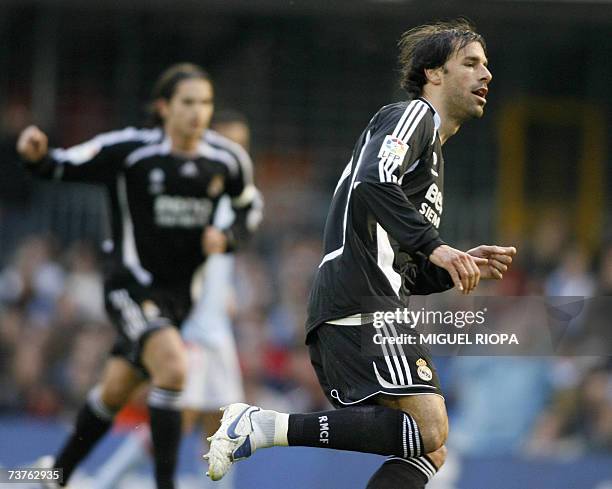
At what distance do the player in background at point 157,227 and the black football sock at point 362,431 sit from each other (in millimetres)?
2047

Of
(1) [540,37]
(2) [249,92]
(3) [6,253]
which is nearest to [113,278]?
(3) [6,253]

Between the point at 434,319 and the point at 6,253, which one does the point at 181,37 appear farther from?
the point at 434,319

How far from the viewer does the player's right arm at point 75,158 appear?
22.6 ft

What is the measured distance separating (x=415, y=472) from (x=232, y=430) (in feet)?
2.46

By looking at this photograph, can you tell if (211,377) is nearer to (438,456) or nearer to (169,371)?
(169,371)

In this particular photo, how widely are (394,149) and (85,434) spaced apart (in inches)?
119

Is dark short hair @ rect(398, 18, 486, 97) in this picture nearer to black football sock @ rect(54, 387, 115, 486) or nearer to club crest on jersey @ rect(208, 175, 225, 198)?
club crest on jersey @ rect(208, 175, 225, 198)

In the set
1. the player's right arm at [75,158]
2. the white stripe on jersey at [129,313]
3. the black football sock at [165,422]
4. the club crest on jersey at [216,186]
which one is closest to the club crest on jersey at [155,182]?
the player's right arm at [75,158]

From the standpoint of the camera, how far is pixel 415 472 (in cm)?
502

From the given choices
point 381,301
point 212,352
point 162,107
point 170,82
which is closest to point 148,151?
point 162,107

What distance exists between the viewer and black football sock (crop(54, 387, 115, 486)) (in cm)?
693

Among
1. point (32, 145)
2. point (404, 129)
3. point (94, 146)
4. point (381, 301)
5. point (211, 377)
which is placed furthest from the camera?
point (211, 377)

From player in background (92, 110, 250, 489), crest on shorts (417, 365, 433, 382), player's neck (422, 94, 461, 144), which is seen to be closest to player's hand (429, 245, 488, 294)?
crest on shorts (417, 365, 433, 382)

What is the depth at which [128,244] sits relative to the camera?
24.2 ft
